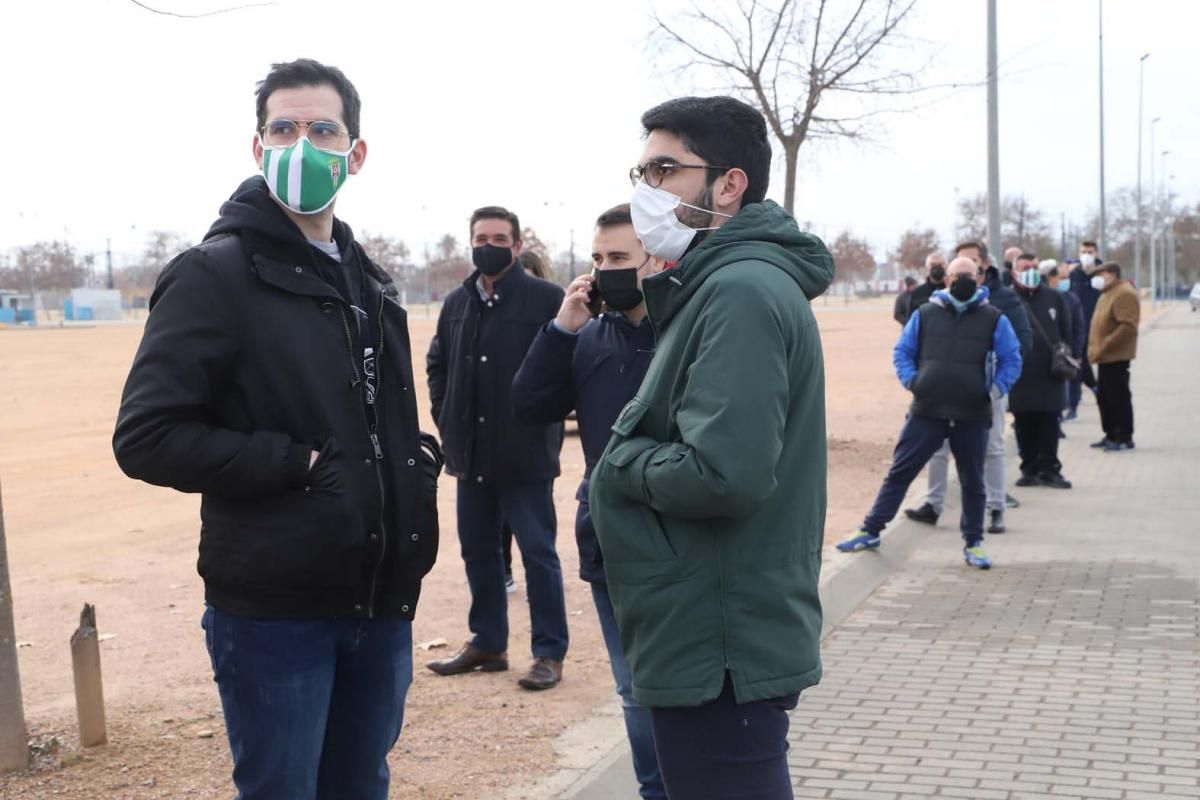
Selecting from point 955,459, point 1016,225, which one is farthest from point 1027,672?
point 1016,225

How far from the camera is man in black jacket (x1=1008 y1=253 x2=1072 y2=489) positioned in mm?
12594

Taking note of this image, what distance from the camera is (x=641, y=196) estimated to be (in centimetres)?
298

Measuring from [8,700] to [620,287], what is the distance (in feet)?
8.44

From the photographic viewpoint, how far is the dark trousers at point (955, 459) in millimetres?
9227

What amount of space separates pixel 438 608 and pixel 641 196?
5189 millimetres

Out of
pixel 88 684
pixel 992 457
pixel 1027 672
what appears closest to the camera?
pixel 88 684

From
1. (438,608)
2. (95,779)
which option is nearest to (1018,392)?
(438,608)

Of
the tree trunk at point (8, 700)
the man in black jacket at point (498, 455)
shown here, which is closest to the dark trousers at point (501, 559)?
the man in black jacket at point (498, 455)

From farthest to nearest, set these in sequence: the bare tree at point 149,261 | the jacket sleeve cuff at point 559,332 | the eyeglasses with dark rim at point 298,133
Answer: the bare tree at point 149,261 < the jacket sleeve cuff at point 559,332 < the eyeglasses with dark rim at point 298,133

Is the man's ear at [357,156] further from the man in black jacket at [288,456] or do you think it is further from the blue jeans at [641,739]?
the blue jeans at [641,739]

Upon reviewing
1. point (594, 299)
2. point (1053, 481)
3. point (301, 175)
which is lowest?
point (1053, 481)

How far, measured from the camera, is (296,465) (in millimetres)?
2871

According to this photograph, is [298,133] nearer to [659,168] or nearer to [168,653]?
[659,168]

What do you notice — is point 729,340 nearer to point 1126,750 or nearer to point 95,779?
point 95,779
